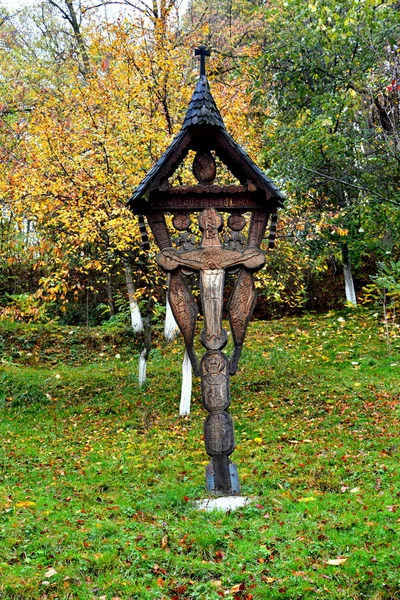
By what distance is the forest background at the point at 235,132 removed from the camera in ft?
37.0

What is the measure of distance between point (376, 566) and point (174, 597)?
158cm

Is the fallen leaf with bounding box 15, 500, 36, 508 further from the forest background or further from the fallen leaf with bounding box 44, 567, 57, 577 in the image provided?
the forest background

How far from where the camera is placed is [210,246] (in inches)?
273

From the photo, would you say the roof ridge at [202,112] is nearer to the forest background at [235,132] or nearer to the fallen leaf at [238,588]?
the forest background at [235,132]

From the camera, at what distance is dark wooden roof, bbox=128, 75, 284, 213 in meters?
6.77

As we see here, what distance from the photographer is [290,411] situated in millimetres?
10469

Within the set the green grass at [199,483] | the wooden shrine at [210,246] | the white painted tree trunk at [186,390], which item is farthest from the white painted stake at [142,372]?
the wooden shrine at [210,246]

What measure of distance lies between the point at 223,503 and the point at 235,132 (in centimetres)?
798

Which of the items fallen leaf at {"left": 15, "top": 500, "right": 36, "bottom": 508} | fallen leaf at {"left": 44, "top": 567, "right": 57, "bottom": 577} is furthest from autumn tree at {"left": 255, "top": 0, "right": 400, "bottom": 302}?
fallen leaf at {"left": 44, "top": 567, "right": 57, "bottom": 577}

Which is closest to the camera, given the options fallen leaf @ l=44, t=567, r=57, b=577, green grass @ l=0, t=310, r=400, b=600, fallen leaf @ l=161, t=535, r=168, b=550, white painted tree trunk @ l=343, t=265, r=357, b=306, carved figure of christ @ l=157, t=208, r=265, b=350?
green grass @ l=0, t=310, r=400, b=600

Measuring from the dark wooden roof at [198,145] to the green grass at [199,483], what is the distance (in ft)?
11.0

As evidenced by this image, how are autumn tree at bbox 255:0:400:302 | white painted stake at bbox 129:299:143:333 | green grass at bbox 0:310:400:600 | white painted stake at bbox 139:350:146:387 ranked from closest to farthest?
green grass at bbox 0:310:400:600 < autumn tree at bbox 255:0:400:302 < white painted stake at bbox 139:350:146:387 < white painted stake at bbox 129:299:143:333

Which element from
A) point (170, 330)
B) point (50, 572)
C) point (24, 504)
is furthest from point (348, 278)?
point (50, 572)

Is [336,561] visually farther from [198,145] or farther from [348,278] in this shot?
[348,278]
